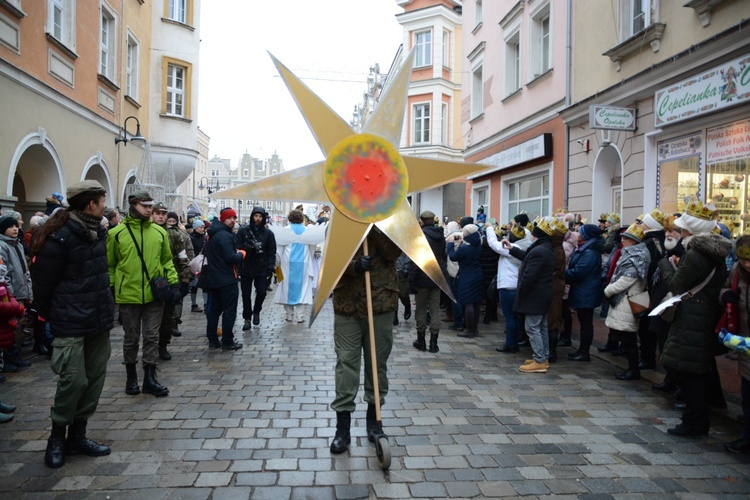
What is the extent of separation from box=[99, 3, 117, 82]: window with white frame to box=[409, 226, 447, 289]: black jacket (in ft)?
35.7

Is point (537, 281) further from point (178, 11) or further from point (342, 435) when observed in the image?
point (178, 11)

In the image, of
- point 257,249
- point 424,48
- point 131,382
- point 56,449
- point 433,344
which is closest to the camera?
point 56,449

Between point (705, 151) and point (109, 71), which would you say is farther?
point (109, 71)

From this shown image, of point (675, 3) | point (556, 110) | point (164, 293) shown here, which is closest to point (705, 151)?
point (675, 3)

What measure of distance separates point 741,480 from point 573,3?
11.3 meters

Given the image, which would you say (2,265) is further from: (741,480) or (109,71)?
(109,71)

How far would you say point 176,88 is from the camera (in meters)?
18.4

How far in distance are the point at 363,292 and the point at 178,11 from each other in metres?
18.1

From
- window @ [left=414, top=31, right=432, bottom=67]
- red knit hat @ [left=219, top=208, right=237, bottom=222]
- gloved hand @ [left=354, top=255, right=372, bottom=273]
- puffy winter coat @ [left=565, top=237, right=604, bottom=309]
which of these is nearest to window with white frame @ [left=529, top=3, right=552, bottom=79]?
puffy winter coat @ [left=565, top=237, right=604, bottom=309]

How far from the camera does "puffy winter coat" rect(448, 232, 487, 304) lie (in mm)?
8070

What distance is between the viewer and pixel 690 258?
14.4ft

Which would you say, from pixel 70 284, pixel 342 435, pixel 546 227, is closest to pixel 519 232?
pixel 546 227

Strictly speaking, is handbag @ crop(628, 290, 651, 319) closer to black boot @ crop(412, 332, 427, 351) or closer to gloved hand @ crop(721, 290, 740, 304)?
gloved hand @ crop(721, 290, 740, 304)

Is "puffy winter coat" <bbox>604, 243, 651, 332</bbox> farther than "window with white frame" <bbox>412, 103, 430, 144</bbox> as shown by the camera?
No
